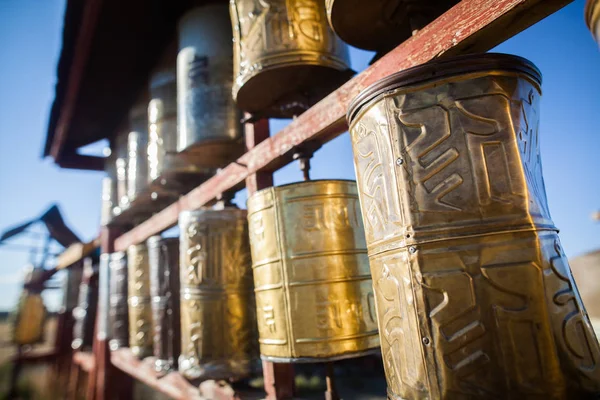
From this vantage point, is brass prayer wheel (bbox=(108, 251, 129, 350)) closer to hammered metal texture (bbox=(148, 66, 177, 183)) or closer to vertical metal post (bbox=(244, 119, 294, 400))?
hammered metal texture (bbox=(148, 66, 177, 183))

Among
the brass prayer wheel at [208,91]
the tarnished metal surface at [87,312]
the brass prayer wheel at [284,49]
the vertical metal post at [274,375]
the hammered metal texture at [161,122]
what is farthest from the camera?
the tarnished metal surface at [87,312]

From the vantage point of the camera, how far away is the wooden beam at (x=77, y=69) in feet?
12.8

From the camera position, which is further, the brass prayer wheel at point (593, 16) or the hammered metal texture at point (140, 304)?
the hammered metal texture at point (140, 304)

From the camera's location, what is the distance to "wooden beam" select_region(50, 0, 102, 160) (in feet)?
12.8

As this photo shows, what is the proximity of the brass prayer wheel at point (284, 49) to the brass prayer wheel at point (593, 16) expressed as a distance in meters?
1.26

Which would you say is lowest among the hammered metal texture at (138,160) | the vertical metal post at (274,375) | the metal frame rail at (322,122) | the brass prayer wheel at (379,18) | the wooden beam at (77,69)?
the vertical metal post at (274,375)

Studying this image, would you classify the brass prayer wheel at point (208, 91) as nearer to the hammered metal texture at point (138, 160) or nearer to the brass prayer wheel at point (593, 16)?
the hammered metal texture at point (138, 160)

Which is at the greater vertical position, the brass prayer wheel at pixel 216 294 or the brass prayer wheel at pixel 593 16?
the brass prayer wheel at pixel 593 16

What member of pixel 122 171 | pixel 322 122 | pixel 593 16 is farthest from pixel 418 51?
pixel 122 171

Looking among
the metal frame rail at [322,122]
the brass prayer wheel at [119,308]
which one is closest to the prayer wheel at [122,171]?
the metal frame rail at [322,122]

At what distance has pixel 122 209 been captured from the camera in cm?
462

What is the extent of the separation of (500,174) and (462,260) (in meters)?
0.24

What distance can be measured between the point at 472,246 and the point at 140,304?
144 inches

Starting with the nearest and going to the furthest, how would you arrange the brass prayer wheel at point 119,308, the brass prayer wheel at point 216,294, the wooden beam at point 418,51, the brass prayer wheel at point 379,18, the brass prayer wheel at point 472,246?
the brass prayer wheel at point 472,246, the wooden beam at point 418,51, the brass prayer wheel at point 379,18, the brass prayer wheel at point 216,294, the brass prayer wheel at point 119,308
